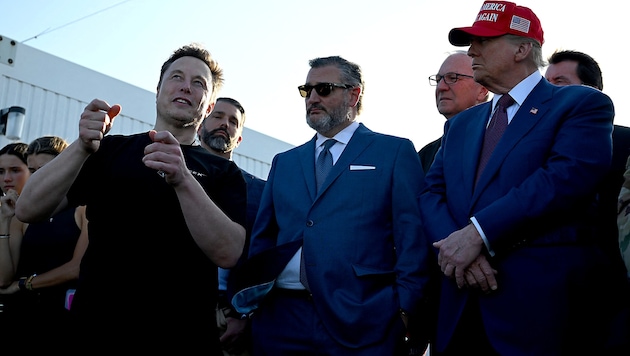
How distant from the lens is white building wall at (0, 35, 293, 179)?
9000 mm

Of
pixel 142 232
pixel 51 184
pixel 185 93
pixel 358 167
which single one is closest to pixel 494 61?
pixel 358 167

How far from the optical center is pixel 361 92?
4160 mm

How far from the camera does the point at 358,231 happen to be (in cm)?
337

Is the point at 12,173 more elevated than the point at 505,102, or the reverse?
the point at 505,102

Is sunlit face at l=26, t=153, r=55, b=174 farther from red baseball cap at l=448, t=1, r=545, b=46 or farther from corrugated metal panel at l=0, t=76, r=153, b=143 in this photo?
corrugated metal panel at l=0, t=76, r=153, b=143

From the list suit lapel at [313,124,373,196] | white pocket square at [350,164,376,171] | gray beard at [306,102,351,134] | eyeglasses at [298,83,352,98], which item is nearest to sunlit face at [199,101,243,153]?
eyeglasses at [298,83,352,98]

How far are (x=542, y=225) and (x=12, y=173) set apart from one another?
409 cm

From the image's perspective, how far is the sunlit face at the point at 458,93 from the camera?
460 cm

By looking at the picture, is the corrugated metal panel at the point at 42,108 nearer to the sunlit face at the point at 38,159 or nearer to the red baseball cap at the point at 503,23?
the sunlit face at the point at 38,159

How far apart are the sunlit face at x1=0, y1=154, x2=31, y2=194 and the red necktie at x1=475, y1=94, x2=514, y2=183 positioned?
11.9 feet

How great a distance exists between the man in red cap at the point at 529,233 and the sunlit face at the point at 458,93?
4.60ft

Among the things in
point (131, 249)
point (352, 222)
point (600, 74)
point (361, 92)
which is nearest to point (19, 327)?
point (131, 249)

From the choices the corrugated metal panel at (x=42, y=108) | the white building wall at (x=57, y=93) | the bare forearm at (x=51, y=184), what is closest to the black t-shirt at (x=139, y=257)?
the bare forearm at (x=51, y=184)

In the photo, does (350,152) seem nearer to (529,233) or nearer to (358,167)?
(358,167)
